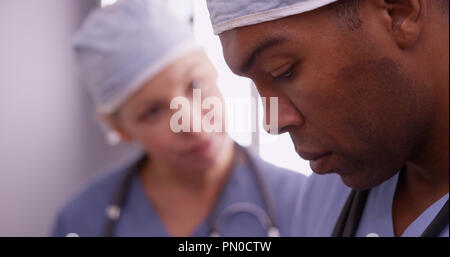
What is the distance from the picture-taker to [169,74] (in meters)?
0.91

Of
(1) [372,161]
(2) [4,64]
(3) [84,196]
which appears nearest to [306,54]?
(1) [372,161]

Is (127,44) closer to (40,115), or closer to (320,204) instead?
(40,115)

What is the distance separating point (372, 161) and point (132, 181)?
0.71 m

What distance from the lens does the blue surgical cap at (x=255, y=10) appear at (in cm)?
47

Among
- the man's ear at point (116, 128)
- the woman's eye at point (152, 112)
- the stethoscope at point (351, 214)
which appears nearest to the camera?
the stethoscope at point (351, 214)

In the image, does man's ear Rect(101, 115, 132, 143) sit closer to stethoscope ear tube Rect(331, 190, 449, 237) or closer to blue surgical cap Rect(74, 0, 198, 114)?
blue surgical cap Rect(74, 0, 198, 114)

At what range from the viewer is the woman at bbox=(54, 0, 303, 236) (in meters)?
0.91

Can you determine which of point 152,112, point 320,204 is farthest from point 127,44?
point 320,204

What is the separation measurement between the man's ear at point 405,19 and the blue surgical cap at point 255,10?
0.23ft

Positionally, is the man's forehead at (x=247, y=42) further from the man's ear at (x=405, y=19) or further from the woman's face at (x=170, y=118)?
the woman's face at (x=170, y=118)

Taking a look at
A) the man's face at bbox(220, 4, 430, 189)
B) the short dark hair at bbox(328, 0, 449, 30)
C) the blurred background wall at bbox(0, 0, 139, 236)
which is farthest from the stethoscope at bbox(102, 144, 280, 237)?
the short dark hair at bbox(328, 0, 449, 30)

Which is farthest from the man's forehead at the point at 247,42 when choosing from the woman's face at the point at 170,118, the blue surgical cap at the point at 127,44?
the blue surgical cap at the point at 127,44

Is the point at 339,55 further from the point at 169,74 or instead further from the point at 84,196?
the point at 84,196
